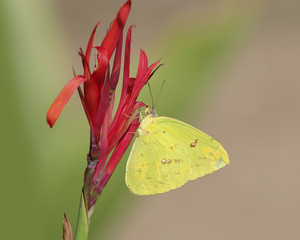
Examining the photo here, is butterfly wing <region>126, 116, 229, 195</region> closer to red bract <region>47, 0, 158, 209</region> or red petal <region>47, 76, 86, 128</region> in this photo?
red bract <region>47, 0, 158, 209</region>

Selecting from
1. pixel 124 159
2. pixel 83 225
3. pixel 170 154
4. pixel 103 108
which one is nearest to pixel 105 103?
pixel 103 108

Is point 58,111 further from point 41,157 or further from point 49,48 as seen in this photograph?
point 49,48

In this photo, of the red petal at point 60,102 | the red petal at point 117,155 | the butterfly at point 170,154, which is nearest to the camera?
the red petal at point 60,102

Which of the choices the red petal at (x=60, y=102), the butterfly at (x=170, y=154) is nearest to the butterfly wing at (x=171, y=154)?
the butterfly at (x=170, y=154)

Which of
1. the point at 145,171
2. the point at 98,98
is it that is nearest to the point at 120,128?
the point at 98,98

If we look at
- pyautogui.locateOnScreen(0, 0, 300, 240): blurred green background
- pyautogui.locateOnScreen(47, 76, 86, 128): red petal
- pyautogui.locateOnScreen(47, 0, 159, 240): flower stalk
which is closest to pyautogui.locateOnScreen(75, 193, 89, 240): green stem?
pyautogui.locateOnScreen(47, 0, 159, 240): flower stalk

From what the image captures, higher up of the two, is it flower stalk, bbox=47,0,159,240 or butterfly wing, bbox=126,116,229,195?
flower stalk, bbox=47,0,159,240

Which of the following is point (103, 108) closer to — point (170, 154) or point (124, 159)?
point (170, 154)

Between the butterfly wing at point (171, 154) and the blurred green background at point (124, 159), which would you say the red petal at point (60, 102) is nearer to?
the butterfly wing at point (171, 154)
